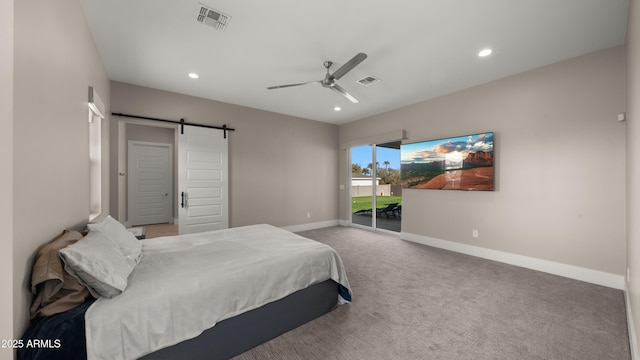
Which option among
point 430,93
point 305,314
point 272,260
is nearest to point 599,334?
point 305,314

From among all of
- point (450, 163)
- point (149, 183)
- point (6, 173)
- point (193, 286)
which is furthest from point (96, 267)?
point (149, 183)

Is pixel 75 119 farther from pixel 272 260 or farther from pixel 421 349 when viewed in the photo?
pixel 421 349

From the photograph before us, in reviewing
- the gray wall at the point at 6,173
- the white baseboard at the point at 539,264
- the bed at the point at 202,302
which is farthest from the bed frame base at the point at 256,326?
the white baseboard at the point at 539,264

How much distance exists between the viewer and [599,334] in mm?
1901

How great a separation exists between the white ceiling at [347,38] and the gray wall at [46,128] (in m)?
0.67

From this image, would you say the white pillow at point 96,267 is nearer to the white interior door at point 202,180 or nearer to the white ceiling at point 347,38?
the white ceiling at point 347,38

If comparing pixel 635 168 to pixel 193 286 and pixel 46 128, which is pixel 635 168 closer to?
pixel 193 286

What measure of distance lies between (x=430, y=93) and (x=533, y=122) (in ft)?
5.04

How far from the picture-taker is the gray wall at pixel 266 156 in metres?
4.02

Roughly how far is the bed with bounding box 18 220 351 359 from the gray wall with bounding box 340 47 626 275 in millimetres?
2809

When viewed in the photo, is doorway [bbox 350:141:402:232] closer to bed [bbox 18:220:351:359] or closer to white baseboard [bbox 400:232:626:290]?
white baseboard [bbox 400:232:626:290]

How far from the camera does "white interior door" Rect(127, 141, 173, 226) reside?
5.86 m

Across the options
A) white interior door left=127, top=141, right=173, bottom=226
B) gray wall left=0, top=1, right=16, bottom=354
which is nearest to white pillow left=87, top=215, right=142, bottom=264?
gray wall left=0, top=1, right=16, bottom=354

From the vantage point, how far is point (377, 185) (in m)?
5.73
